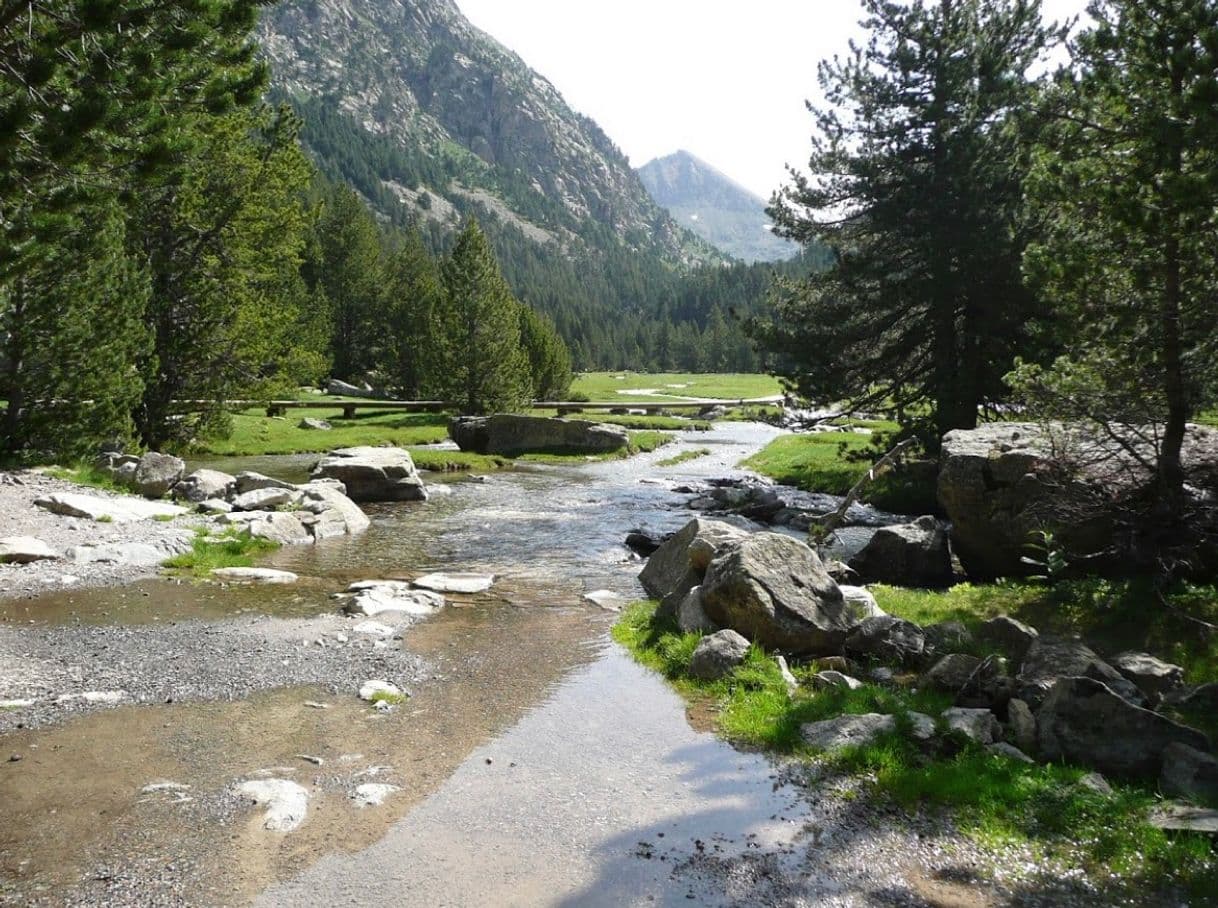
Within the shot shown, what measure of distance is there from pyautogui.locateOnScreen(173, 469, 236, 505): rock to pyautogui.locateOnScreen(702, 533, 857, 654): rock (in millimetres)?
16638

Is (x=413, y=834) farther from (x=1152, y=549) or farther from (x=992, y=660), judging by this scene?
(x=1152, y=549)

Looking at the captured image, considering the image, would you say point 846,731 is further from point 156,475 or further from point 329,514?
point 156,475

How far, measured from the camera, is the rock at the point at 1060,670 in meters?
8.98

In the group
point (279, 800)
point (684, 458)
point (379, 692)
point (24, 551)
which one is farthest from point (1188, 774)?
point (684, 458)

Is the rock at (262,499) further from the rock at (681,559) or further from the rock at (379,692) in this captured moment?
the rock at (379,692)

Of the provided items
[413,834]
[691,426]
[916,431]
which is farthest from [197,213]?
[691,426]

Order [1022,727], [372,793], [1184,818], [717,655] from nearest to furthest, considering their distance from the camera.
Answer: [1184,818] < [372,793] < [1022,727] < [717,655]

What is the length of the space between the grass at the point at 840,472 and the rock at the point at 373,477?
15991 mm

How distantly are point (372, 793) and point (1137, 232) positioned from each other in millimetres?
12546

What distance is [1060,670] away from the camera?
9.67m

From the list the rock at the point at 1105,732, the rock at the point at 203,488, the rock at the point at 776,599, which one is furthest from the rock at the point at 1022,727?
the rock at the point at 203,488

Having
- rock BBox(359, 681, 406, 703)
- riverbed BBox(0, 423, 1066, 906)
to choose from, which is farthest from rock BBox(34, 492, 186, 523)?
rock BBox(359, 681, 406, 703)

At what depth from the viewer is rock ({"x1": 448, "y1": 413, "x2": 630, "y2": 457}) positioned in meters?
45.3

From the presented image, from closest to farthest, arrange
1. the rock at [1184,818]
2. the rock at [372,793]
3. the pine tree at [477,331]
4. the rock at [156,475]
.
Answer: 1. the rock at [1184,818]
2. the rock at [372,793]
3. the rock at [156,475]
4. the pine tree at [477,331]
